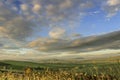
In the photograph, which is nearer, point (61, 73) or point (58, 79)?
point (58, 79)

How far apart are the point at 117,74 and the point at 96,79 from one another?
Answer: 160cm

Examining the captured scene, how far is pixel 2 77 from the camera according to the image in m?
19.0

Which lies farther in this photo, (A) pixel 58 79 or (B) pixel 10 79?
(B) pixel 10 79

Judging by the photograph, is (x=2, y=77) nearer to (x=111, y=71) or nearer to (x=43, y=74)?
(x=43, y=74)

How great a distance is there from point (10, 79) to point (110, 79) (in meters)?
6.56

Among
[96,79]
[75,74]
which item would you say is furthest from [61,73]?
[96,79]

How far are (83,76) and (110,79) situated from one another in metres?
2.00

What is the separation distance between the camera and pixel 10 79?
18500 millimetres

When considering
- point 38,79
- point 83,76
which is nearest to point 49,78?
point 38,79

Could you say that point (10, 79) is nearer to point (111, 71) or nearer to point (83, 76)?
point (83, 76)

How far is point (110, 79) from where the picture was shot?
1700 centimetres

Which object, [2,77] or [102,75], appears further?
[2,77]

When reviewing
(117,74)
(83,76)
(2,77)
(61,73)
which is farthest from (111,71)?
(2,77)

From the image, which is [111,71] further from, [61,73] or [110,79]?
[61,73]
